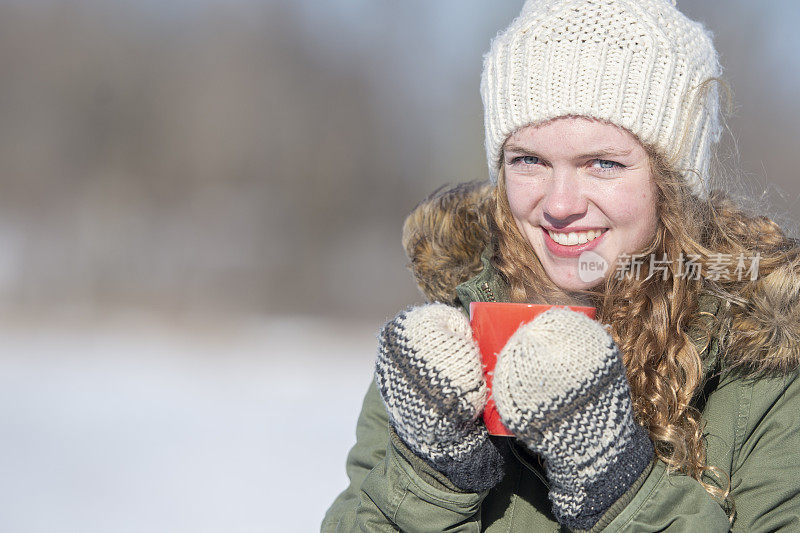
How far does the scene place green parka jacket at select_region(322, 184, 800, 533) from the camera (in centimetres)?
128

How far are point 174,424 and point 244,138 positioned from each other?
5.47 meters

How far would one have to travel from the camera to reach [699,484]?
1335 mm

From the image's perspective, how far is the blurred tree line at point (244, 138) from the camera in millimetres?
8016

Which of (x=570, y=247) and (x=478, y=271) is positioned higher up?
(x=570, y=247)

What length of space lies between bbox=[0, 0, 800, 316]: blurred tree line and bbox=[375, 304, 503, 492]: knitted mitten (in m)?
6.30

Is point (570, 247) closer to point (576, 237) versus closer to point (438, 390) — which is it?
point (576, 237)

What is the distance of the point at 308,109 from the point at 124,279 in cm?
331

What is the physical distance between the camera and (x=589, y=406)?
1187 mm

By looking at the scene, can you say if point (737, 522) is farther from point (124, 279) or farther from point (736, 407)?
point (124, 279)

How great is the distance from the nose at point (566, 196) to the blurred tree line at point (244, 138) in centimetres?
619

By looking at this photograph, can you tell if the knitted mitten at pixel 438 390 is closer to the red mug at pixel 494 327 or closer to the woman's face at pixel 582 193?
the red mug at pixel 494 327

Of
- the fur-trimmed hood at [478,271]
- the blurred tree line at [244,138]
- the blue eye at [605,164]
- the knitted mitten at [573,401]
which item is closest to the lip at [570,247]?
the blue eye at [605,164]

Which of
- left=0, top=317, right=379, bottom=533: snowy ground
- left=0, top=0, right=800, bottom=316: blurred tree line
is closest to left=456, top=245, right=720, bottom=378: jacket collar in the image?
left=0, top=317, right=379, bottom=533: snowy ground

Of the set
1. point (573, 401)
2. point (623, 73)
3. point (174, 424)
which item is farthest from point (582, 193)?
point (174, 424)
